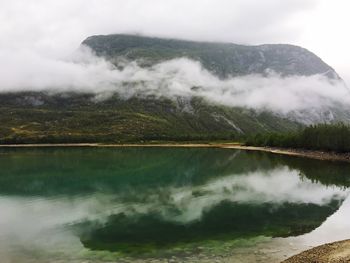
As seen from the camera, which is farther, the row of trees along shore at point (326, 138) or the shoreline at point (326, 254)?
the row of trees along shore at point (326, 138)

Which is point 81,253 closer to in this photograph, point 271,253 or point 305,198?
point 271,253

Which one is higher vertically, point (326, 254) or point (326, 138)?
point (326, 138)

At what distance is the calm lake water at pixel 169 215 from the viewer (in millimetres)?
44438

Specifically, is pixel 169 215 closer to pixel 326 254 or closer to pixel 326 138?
pixel 326 254

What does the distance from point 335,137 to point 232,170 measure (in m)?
62.2

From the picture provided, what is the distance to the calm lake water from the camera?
1750 inches

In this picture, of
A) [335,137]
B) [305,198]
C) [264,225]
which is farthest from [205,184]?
[335,137]

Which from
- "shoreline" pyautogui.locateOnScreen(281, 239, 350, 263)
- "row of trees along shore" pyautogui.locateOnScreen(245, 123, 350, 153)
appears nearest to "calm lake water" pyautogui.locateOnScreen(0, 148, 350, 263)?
"shoreline" pyautogui.locateOnScreen(281, 239, 350, 263)

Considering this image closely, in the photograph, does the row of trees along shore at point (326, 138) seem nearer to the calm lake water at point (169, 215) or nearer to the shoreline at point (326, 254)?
the calm lake water at point (169, 215)

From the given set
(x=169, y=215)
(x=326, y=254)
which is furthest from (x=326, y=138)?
(x=326, y=254)

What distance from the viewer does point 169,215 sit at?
2468 inches

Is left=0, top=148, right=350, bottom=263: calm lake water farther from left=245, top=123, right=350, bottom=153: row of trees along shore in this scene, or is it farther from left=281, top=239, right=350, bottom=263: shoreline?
left=245, top=123, right=350, bottom=153: row of trees along shore

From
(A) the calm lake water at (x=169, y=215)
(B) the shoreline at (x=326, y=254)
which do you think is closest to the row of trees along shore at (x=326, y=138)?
(A) the calm lake water at (x=169, y=215)

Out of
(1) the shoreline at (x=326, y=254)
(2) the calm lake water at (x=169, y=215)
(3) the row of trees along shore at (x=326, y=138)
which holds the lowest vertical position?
(2) the calm lake water at (x=169, y=215)
